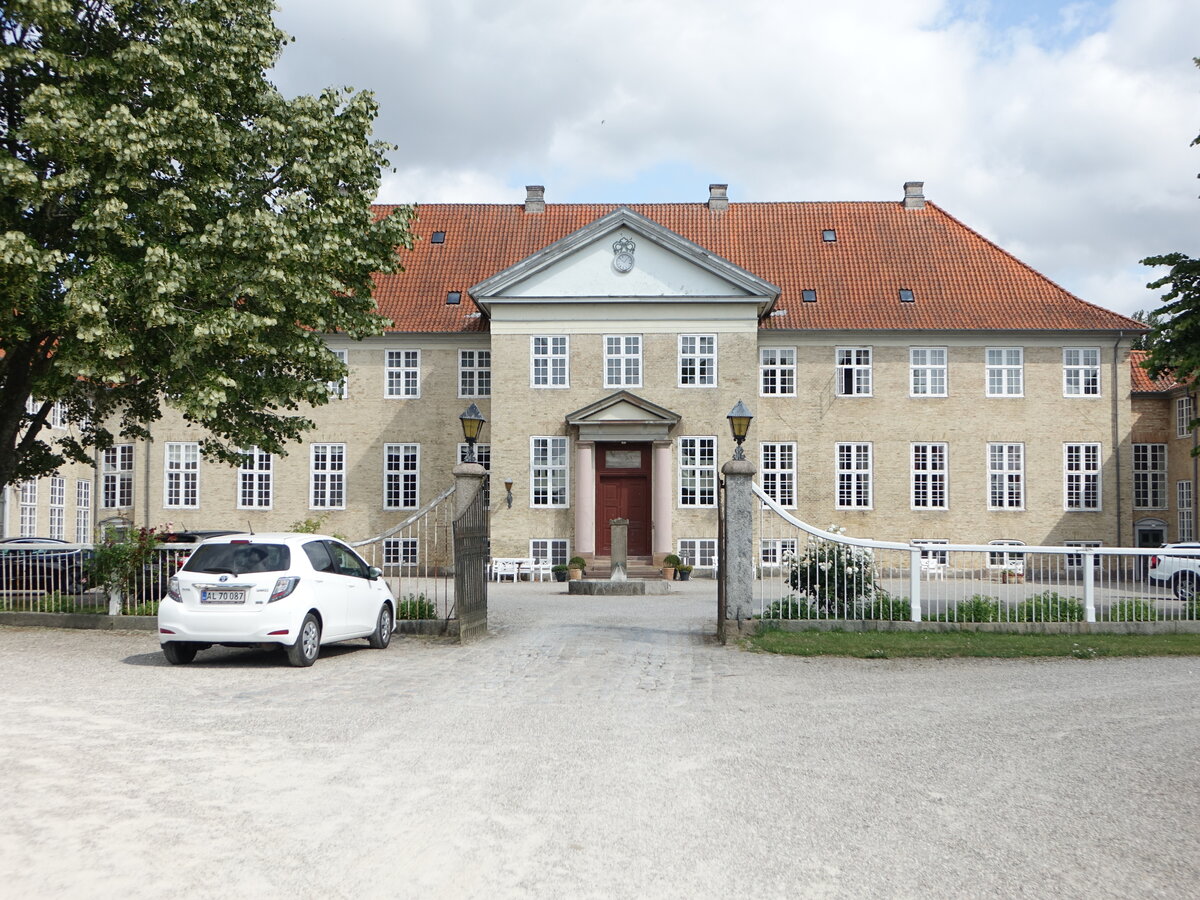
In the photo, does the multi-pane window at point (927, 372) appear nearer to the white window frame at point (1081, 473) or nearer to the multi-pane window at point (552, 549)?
the white window frame at point (1081, 473)

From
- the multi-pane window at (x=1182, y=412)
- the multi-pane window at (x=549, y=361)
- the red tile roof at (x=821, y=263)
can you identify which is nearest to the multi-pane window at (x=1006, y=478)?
the red tile roof at (x=821, y=263)

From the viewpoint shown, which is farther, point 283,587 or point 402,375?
point 402,375

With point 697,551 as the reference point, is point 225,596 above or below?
above

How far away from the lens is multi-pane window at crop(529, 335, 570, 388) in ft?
123

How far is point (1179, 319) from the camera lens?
19.7 meters

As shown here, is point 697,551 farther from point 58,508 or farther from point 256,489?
point 58,508

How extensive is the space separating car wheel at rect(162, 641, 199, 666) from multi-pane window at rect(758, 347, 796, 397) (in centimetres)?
2735

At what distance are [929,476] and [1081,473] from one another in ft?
16.4

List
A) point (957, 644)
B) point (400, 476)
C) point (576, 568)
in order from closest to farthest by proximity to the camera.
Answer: point (957, 644) < point (576, 568) < point (400, 476)

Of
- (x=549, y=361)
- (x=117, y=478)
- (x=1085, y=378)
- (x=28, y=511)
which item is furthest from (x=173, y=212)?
(x=1085, y=378)

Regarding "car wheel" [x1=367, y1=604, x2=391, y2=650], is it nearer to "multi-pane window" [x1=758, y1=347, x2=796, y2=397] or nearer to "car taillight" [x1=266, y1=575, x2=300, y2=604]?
"car taillight" [x1=266, y1=575, x2=300, y2=604]

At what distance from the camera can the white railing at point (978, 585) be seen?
17.1 meters

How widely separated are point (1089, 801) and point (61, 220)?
1661cm

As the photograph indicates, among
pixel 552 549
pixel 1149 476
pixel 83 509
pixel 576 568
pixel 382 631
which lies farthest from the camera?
pixel 83 509
